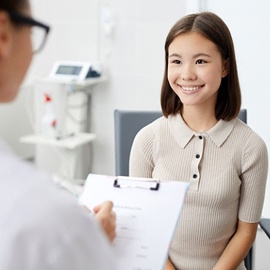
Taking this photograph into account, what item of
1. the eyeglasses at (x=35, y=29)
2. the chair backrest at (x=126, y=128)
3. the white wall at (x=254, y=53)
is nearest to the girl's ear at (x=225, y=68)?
the chair backrest at (x=126, y=128)

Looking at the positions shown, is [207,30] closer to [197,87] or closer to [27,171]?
[197,87]

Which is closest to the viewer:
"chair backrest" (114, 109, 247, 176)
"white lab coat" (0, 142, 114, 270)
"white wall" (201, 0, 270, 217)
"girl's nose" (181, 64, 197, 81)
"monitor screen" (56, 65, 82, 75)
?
"white lab coat" (0, 142, 114, 270)

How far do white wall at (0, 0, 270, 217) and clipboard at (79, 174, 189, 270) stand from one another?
1873mm

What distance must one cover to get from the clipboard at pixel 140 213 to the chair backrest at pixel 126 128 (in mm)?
576

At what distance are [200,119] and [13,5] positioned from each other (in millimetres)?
880

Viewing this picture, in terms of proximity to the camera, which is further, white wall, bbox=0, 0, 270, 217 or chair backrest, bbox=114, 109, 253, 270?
white wall, bbox=0, 0, 270, 217

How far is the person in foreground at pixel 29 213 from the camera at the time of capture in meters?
0.57

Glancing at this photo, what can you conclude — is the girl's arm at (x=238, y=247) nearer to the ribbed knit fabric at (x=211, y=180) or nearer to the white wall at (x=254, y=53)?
the ribbed knit fabric at (x=211, y=180)

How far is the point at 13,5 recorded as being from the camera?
0.59 meters

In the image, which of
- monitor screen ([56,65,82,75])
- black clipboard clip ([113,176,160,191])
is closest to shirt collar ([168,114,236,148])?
black clipboard clip ([113,176,160,191])

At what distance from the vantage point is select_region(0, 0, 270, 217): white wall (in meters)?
2.77

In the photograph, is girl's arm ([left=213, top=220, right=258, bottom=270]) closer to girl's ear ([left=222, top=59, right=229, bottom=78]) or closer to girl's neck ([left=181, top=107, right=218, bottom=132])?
girl's neck ([left=181, top=107, right=218, bottom=132])

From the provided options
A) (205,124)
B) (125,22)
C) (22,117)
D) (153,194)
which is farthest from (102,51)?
(153,194)

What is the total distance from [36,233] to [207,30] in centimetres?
87
